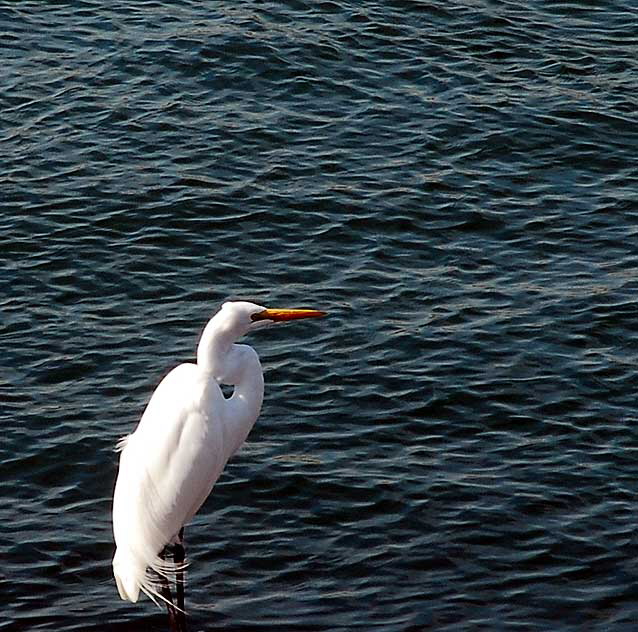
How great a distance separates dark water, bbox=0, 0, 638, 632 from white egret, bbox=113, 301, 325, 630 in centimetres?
67

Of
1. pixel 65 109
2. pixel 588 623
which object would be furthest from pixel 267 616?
pixel 65 109

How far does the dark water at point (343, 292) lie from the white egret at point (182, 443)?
0.67 m

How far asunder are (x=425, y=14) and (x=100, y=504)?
8.25m

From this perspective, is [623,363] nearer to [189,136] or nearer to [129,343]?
[129,343]

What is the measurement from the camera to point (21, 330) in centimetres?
1131

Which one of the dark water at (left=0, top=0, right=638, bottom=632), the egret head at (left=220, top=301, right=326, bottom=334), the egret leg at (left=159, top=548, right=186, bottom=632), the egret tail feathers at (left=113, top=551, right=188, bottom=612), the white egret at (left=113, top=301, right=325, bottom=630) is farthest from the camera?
the dark water at (left=0, top=0, right=638, bottom=632)

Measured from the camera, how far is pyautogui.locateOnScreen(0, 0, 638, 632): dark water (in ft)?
29.8

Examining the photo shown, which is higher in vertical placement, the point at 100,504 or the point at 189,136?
the point at 189,136

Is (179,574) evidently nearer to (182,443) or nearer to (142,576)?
(142,576)

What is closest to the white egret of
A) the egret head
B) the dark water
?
the egret head

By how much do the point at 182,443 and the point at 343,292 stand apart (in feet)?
12.9

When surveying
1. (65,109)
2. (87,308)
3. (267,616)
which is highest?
(65,109)

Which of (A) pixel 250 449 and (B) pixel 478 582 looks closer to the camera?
(B) pixel 478 582

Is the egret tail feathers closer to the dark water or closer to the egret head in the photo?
the dark water
